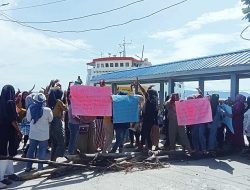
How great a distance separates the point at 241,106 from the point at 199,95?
1317 millimetres

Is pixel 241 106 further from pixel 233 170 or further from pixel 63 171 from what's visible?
pixel 63 171

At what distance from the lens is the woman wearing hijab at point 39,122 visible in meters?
7.80

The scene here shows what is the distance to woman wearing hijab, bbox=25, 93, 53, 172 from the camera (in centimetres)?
780

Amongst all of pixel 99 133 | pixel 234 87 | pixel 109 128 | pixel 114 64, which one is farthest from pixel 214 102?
pixel 114 64

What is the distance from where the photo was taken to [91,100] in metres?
9.76

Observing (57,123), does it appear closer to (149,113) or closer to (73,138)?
(73,138)

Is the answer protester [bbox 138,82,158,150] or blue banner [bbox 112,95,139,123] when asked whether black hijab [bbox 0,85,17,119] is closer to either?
blue banner [bbox 112,95,139,123]

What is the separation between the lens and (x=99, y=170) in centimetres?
830

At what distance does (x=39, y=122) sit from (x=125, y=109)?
2961 millimetres

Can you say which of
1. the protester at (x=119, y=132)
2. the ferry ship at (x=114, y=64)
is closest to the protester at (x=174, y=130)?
the protester at (x=119, y=132)

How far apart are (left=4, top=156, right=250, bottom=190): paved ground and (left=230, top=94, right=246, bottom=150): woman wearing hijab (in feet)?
7.12

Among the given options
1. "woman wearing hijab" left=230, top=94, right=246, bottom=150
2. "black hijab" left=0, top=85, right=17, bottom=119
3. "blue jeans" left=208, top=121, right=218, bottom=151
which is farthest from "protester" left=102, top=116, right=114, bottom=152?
"woman wearing hijab" left=230, top=94, right=246, bottom=150

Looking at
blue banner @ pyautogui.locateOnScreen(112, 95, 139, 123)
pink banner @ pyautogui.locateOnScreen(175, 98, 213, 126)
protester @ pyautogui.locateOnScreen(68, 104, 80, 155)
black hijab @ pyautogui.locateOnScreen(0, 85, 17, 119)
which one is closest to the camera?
black hijab @ pyautogui.locateOnScreen(0, 85, 17, 119)

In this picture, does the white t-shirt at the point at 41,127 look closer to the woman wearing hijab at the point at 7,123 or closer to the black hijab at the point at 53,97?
the woman wearing hijab at the point at 7,123
